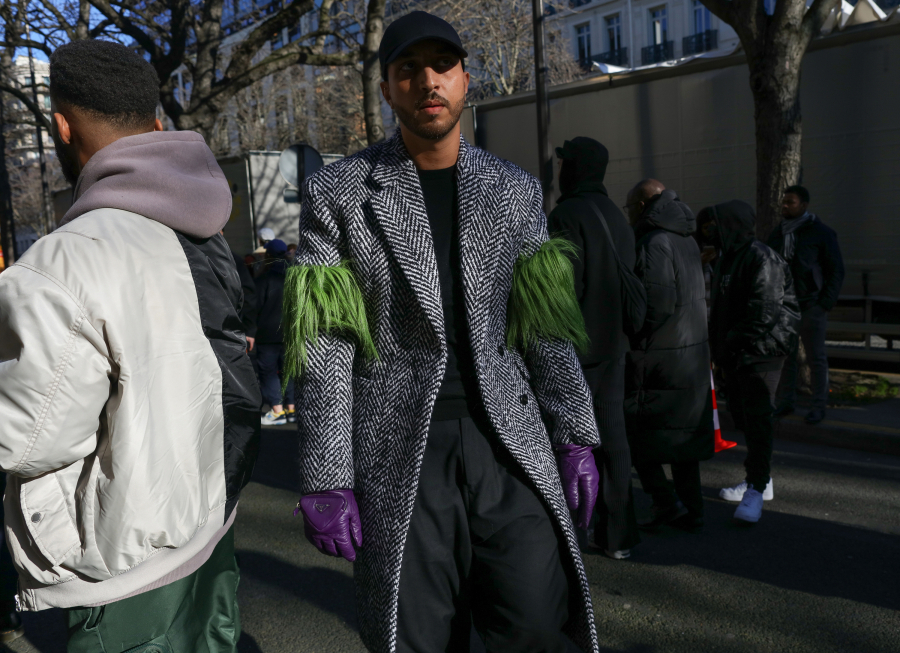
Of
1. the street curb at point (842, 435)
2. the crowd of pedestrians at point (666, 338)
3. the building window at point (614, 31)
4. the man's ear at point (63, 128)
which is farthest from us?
the building window at point (614, 31)

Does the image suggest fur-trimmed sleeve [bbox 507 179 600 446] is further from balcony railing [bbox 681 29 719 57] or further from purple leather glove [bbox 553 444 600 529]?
balcony railing [bbox 681 29 719 57]

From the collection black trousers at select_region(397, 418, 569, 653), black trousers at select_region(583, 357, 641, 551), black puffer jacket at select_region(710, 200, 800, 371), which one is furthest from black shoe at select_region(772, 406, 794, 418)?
black trousers at select_region(397, 418, 569, 653)

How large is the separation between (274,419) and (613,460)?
4.96 metres

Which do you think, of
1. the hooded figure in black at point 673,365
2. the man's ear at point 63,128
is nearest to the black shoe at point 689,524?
the hooded figure in black at point 673,365

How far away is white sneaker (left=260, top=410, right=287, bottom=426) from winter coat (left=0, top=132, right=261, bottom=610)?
6.26 meters

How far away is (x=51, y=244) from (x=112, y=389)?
31 cm

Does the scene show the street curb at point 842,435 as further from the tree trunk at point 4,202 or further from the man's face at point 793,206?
the tree trunk at point 4,202

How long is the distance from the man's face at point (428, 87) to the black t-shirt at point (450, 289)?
0.46 feet

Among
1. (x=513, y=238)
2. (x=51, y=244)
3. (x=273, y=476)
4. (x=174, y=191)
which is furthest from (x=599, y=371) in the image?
(x=273, y=476)

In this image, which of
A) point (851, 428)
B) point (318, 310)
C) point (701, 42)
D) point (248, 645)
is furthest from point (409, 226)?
point (701, 42)

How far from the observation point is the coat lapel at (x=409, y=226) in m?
1.94

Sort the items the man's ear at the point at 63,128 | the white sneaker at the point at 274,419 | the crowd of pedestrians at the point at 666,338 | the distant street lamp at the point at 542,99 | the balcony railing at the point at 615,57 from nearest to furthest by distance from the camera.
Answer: the man's ear at the point at 63,128
the crowd of pedestrians at the point at 666,338
the white sneaker at the point at 274,419
the distant street lamp at the point at 542,99
the balcony railing at the point at 615,57

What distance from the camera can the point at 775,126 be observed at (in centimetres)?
700

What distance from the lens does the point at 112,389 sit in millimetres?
1609
